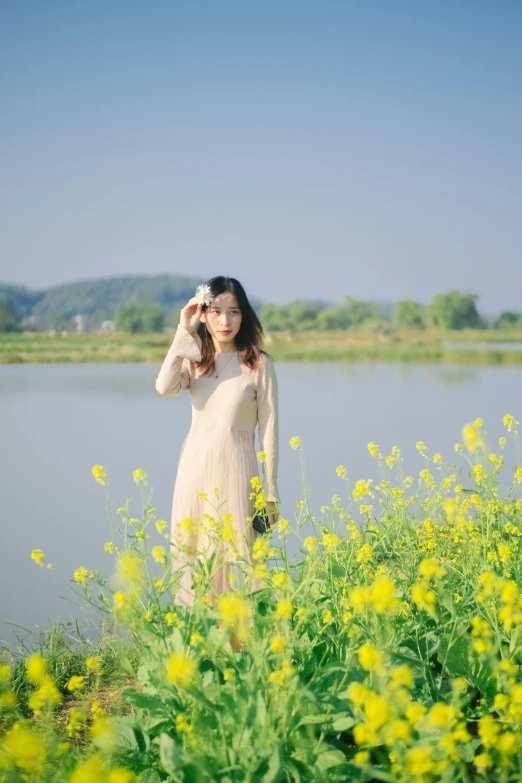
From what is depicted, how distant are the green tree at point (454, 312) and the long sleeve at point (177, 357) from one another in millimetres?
32601

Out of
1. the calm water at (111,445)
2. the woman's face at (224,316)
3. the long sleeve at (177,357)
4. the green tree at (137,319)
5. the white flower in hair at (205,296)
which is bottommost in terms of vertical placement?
the calm water at (111,445)

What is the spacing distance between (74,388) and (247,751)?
15252 millimetres

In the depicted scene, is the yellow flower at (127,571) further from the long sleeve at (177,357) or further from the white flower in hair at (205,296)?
the white flower in hair at (205,296)

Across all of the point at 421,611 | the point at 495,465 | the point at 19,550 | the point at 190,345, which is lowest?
the point at 19,550

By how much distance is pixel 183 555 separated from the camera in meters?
2.84

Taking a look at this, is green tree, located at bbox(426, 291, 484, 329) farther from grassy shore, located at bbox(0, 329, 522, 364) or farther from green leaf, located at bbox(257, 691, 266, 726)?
green leaf, located at bbox(257, 691, 266, 726)

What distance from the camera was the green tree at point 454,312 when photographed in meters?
35.1

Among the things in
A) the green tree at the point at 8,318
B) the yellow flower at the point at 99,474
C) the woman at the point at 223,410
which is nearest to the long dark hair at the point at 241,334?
the woman at the point at 223,410

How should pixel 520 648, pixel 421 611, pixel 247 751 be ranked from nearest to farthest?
pixel 247 751
pixel 520 648
pixel 421 611

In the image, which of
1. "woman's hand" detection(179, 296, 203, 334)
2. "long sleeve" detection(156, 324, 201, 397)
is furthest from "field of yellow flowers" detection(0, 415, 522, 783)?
"woman's hand" detection(179, 296, 203, 334)

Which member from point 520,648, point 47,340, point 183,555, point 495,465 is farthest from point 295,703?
point 47,340

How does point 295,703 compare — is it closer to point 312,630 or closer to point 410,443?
point 312,630

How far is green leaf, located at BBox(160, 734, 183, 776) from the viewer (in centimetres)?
167

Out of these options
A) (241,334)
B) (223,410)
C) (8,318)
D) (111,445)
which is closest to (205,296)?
(241,334)
